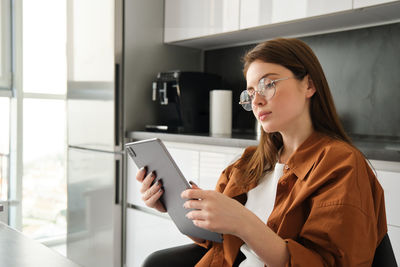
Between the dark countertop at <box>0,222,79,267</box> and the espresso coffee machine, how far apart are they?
1.72 meters

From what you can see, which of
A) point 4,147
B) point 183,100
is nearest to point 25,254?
point 183,100

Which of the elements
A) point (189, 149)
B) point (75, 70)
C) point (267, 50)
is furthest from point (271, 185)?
point (75, 70)

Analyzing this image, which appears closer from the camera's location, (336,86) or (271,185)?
(271,185)

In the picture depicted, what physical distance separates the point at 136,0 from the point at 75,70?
2.20 ft

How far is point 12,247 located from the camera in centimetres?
74

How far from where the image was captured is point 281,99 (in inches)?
41.4

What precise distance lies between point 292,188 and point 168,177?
31 centimetres

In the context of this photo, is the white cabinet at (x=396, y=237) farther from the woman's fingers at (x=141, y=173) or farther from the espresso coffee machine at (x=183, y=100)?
the espresso coffee machine at (x=183, y=100)

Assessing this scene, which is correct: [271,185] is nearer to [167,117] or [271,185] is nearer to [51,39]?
[167,117]

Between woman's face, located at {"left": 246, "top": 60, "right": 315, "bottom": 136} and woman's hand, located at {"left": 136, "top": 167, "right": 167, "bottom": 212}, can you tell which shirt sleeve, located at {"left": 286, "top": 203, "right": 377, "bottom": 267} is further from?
woman's hand, located at {"left": 136, "top": 167, "right": 167, "bottom": 212}

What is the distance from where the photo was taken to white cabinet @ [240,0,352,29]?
73.4 inches

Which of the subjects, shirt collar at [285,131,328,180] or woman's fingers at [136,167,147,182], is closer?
shirt collar at [285,131,328,180]

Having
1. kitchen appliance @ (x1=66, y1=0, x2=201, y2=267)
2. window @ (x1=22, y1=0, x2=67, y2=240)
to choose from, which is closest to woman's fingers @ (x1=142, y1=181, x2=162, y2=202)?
kitchen appliance @ (x1=66, y1=0, x2=201, y2=267)

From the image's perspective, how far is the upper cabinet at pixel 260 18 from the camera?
1864 millimetres
